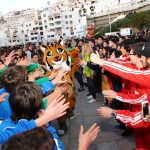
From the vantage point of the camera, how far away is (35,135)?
2.20 m

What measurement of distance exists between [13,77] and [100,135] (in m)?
3.66

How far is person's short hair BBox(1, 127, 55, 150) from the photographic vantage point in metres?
2.12

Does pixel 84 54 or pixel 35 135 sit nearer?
pixel 35 135

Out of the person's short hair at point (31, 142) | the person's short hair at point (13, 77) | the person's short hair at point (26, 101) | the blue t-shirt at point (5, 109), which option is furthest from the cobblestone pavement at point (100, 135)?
the person's short hair at point (31, 142)

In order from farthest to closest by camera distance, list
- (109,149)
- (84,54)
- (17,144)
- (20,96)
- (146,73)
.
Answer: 1. (84,54)
2. (109,149)
3. (146,73)
4. (20,96)
5. (17,144)

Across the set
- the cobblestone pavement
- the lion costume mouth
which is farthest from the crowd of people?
the lion costume mouth

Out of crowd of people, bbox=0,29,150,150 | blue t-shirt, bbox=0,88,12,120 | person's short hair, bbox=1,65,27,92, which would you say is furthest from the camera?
blue t-shirt, bbox=0,88,12,120

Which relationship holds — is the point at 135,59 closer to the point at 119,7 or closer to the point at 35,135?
the point at 35,135

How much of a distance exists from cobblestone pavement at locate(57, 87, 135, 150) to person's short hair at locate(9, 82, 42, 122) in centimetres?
360

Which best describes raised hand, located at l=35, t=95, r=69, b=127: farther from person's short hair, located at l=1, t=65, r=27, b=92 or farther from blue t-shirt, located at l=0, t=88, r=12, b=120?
blue t-shirt, located at l=0, t=88, r=12, b=120

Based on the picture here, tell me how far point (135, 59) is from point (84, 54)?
6390 millimetres

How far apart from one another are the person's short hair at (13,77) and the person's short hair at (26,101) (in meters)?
0.74

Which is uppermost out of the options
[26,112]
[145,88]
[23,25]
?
[26,112]

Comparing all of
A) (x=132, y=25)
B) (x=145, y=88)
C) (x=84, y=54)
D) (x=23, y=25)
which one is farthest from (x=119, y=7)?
(x=145, y=88)
